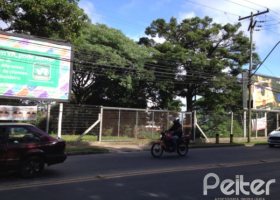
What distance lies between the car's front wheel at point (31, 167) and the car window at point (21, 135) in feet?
1.67

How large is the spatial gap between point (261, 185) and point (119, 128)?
1580 cm

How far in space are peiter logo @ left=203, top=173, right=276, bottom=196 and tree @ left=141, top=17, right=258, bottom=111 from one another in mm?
26207

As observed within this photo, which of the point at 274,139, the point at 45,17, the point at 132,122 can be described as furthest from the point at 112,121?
the point at 274,139

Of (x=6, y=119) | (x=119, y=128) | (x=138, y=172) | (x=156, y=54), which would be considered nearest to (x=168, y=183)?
(x=138, y=172)

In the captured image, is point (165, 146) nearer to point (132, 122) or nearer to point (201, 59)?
point (132, 122)

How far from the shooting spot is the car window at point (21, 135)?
1151cm

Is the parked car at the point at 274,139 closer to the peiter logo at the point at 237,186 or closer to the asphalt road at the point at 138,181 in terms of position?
the asphalt road at the point at 138,181

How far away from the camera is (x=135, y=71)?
117 ft

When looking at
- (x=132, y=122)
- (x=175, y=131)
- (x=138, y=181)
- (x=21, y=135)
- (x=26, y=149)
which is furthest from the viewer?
(x=132, y=122)

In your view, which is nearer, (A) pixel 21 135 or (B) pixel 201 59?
→ (A) pixel 21 135

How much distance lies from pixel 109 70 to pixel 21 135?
2282cm

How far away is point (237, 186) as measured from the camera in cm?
1079

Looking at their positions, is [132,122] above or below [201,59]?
below

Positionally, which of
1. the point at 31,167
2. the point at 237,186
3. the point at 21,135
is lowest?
the point at 237,186
